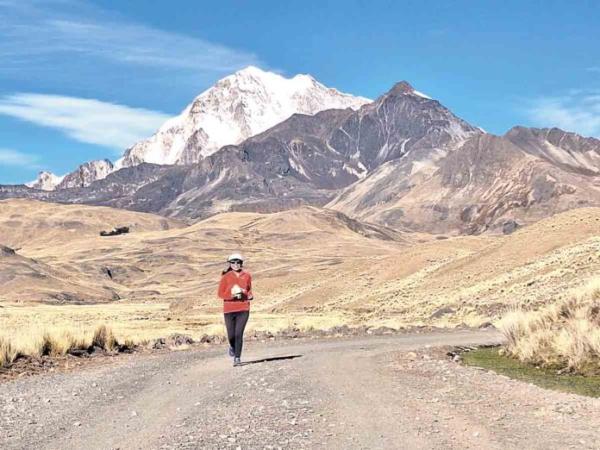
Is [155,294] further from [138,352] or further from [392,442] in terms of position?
[392,442]

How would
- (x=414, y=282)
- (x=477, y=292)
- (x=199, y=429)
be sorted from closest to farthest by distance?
(x=199, y=429) → (x=477, y=292) → (x=414, y=282)

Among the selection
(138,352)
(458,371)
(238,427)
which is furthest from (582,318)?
(138,352)

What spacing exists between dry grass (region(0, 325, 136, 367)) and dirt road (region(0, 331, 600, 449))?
192 cm

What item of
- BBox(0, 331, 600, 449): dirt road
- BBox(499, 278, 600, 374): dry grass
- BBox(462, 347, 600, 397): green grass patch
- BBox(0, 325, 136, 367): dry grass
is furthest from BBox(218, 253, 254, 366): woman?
BBox(499, 278, 600, 374): dry grass

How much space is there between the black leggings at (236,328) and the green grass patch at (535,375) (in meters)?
5.26

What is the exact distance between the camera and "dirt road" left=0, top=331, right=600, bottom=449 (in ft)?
30.1

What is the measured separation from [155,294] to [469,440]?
430 feet

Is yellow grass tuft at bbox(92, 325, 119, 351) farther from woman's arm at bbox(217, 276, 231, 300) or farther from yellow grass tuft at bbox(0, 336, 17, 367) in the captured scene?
woman's arm at bbox(217, 276, 231, 300)

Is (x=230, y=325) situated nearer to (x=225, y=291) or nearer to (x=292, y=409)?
(x=225, y=291)

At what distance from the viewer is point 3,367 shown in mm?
16156

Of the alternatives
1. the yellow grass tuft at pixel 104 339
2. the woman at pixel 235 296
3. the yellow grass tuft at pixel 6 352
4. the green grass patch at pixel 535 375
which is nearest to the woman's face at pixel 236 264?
the woman at pixel 235 296

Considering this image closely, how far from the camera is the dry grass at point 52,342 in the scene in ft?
56.9

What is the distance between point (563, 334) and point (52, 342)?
41.2ft

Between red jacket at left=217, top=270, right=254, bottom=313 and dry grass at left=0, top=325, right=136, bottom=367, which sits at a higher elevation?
red jacket at left=217, top=270, right=254, bottom=313
